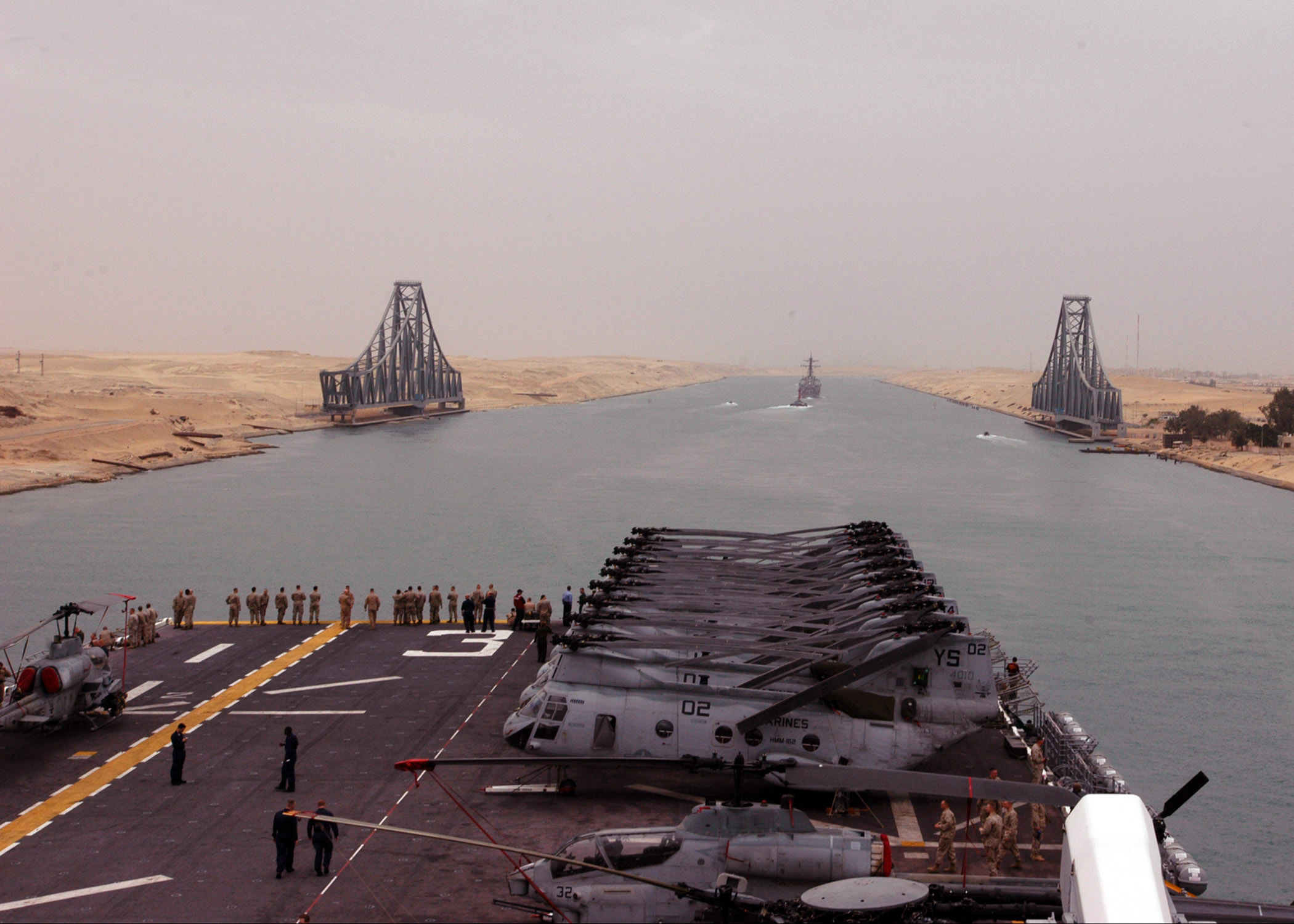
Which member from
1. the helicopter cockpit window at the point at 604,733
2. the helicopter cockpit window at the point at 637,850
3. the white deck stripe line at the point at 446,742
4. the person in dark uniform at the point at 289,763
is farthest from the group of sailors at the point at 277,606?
the helicopter cockpit window at the point at 637,850

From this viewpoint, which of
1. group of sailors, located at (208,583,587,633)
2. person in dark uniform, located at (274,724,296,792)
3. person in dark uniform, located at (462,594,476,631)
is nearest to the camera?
person in dark uniform, located at (274,724,296,792)

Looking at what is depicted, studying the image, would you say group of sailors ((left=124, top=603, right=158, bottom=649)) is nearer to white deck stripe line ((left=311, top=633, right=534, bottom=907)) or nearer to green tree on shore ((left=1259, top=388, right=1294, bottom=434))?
white deck stripe line ((left=311, top=633, right=534, bottom=907))

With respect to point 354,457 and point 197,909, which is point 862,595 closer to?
point 197,909

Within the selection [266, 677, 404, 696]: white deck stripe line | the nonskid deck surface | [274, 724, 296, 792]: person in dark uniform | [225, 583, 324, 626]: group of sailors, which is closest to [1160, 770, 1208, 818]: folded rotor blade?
the nonskid deck surface

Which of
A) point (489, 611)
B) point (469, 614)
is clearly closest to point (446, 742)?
point (469, 614)

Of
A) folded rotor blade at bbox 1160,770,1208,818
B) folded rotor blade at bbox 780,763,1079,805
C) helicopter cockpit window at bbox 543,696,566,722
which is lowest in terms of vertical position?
helicopter cockpit window at bbox 543,696,566,722

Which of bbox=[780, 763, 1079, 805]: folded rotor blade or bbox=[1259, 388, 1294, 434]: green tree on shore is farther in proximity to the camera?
bbox=[1259, 388, 1294, 434]: green tree on shore

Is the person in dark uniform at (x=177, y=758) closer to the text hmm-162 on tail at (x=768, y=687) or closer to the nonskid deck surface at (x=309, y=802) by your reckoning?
the nonskid deck surface at (x=309, y=802)

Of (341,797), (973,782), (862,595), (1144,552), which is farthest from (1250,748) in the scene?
(1144,552)
